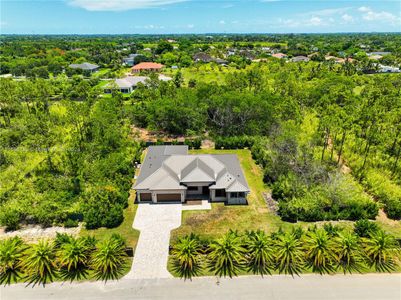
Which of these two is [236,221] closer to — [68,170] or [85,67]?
[68,170]

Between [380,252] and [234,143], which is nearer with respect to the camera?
[380,252]

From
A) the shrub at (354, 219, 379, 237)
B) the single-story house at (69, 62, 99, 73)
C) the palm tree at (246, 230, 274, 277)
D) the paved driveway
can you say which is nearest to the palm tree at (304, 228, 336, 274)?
the palm tree at (246, 230, 274, 277)

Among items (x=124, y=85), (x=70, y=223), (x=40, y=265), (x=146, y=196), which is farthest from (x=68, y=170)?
(x=124, y=85)

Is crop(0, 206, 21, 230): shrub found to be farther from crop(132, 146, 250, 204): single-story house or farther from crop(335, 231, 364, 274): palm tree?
crop(335, 231, 364, 274): palm tree

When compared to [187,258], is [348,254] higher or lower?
lower

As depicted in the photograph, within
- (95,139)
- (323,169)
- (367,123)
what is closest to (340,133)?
(367,123)

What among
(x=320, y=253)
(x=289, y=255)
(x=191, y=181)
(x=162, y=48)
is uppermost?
(x=162, y=48)

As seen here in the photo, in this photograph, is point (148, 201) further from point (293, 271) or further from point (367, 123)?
point (367, 123)
